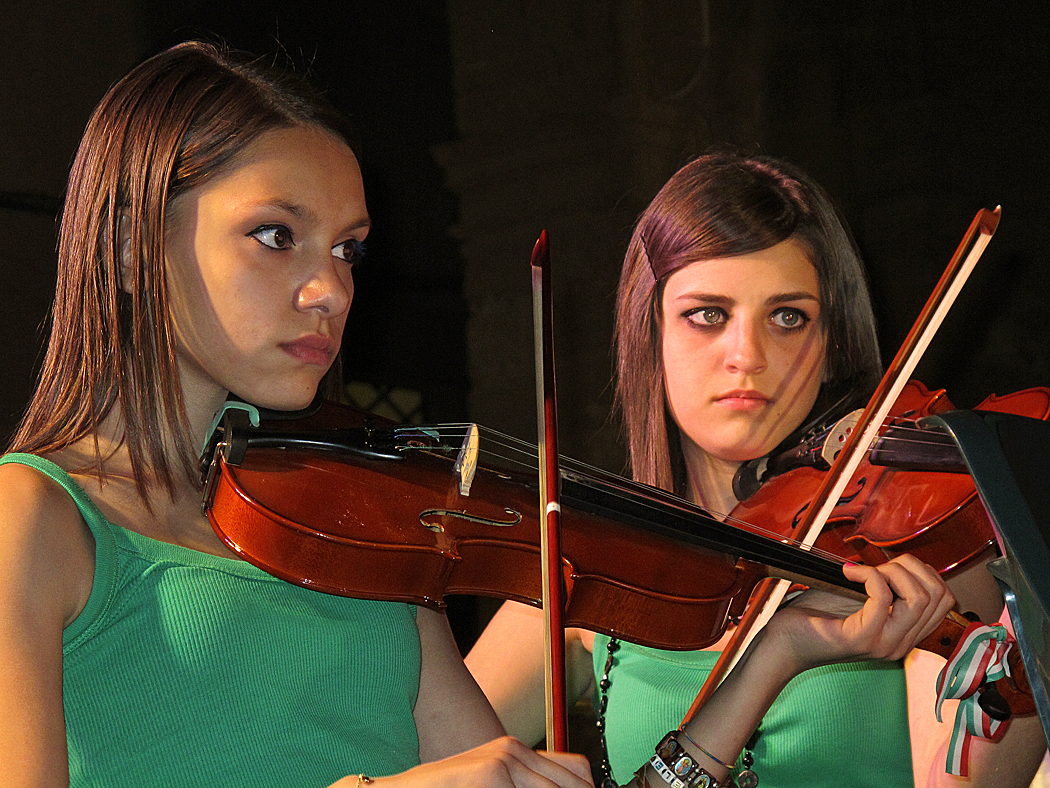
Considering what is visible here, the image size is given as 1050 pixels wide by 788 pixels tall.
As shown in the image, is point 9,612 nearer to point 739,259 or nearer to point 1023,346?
point 739,259

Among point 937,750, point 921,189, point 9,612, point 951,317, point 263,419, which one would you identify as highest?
point 921,189

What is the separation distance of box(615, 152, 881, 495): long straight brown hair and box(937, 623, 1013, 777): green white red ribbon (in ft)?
2.03

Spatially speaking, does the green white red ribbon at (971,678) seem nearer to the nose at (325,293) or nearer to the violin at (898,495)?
the violin at (898,495)

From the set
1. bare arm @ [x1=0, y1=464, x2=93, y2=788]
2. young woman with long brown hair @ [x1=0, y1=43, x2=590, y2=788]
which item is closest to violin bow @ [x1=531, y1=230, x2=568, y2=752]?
young woman with long brown hair @ [x1=0, y1=43, x2=590, y2=788]

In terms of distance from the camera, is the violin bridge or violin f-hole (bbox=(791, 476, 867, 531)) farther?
violin f-hole (bbox=(791, 476, 867, 531))

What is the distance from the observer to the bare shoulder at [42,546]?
80 cm

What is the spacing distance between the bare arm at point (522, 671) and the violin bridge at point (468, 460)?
1.28ft

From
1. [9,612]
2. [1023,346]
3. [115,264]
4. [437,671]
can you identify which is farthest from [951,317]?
[9,612]

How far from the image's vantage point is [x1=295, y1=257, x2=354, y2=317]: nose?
1.05m

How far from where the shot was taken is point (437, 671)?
1110 mm

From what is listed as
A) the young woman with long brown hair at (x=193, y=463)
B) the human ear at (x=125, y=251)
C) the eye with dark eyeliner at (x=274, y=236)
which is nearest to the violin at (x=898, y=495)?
the young woman with long brown hair at (x=193, y=463)

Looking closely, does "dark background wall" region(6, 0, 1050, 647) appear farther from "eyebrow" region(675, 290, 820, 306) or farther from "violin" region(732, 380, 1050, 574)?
"violin" region(732, 380, 1050, 574)

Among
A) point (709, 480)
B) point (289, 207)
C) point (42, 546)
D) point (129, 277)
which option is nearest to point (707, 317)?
point (709, 480)

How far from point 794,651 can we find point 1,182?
1055 millimetres
